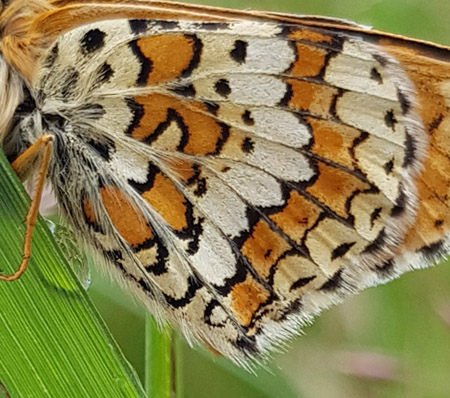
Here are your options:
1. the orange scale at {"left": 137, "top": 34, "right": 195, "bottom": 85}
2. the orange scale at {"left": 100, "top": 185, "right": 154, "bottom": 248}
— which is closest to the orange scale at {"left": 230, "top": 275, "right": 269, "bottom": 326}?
the orange scale at {"left": 100, "top": 185, "right": 154, "bottom": 248}

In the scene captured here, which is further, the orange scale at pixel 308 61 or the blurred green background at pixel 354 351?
the blurred green background at pixel 354 351

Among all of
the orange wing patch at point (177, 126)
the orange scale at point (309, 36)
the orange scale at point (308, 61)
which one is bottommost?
the orange wing patch at point (177, 126)

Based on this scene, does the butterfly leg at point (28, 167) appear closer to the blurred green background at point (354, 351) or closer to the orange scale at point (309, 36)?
the orange scale at point (309, 36)

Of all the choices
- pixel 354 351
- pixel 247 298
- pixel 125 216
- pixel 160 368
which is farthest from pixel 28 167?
pixel 354 351

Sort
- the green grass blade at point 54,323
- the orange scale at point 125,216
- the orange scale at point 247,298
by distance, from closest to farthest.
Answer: the green grass blade at point 54,323 < the orange scale at point 125,216 < the orange scale at point 247,298

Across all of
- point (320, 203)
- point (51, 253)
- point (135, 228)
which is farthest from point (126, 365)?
point (320, 203)

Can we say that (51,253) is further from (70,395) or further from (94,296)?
(94,296)

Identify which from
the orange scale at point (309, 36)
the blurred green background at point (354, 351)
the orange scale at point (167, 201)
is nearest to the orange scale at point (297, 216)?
the orange scale at point (167, 201)

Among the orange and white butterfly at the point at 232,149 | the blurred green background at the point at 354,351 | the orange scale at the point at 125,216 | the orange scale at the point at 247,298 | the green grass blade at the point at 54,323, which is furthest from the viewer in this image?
the blurred green background at the point at 354,351
